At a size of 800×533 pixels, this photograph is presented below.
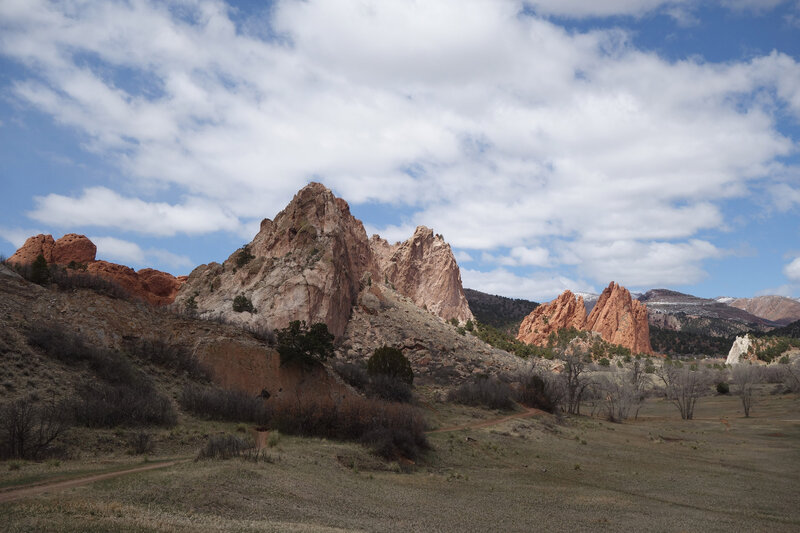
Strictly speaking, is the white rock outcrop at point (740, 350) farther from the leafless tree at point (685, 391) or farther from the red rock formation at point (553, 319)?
the leafless tree at point (685, 391)

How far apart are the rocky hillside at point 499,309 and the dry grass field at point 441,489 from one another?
321ft

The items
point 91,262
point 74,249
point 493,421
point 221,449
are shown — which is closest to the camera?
point 221,449

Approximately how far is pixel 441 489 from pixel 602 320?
366ft

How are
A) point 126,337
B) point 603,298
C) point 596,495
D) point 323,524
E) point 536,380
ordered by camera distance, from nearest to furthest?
1. point 323,524
2. point 596,495
3. point 126,337
4. point 536,380
5. point 603,298

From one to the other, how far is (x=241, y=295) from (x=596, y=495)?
37456mm

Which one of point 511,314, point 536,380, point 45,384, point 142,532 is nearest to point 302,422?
point 45,384

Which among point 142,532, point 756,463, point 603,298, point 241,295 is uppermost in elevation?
point 603,298

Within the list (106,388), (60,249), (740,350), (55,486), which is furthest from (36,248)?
(740,350)

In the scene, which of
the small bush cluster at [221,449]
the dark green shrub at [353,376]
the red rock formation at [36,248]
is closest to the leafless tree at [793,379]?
the dark green shrub at [353,376]

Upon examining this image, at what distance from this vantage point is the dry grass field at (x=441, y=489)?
28.8ft

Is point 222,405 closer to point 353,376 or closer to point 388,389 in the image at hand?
point 388,389

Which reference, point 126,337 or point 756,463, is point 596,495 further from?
point 126,337

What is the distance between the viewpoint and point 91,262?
62000mm

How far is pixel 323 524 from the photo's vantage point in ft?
31.8
